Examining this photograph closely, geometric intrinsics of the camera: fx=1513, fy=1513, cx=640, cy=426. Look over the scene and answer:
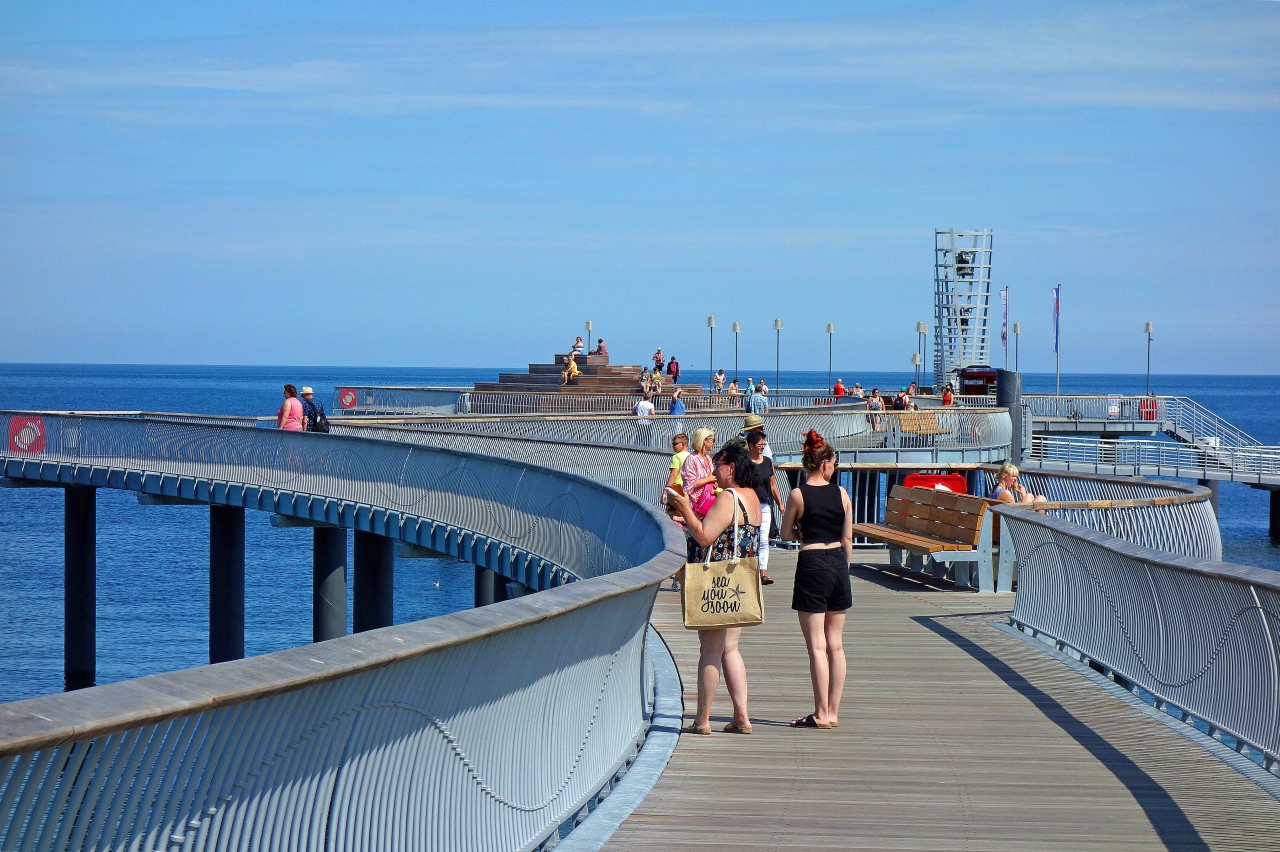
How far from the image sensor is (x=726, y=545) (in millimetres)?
8562

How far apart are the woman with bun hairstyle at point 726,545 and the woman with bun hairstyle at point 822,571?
0.39m

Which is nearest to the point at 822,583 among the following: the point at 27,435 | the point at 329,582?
the point at 329,582

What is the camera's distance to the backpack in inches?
1145

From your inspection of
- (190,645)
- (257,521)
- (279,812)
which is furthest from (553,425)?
(257,521)

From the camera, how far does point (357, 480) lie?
24.8m

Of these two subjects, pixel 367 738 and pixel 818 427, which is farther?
pixel 818 427

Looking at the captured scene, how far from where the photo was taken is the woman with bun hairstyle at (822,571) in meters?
9.04

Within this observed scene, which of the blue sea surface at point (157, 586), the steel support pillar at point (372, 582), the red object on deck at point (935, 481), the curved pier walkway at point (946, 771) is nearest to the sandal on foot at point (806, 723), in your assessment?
the curved pier walkway at point (946, 771)

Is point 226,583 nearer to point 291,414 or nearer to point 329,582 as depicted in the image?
point 329,582

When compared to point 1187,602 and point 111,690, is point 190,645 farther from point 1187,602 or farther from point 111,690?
point 111,690

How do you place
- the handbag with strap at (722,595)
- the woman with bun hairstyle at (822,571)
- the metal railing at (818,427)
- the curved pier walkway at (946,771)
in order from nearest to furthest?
the curved pier walkway at (946,771)
the handbag with strap at (722,595)
the woman with bun hairstyle at (822,571)
the metal railing at (818,427)

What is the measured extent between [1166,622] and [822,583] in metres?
2.29

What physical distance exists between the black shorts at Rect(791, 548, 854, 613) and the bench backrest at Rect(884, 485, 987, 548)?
20.7 ft

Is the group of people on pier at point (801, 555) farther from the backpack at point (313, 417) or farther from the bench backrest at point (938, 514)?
the backpack at point (313, 417)
